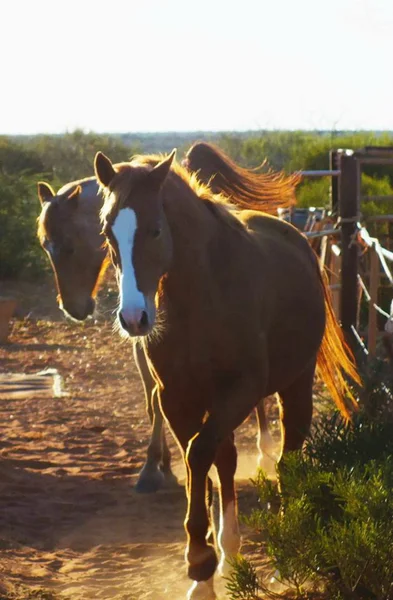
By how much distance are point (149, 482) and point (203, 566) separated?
2272 millimetres

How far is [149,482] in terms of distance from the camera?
6762 millimetres

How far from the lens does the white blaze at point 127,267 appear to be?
13.2ft

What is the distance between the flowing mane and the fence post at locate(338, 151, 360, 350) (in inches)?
19.3

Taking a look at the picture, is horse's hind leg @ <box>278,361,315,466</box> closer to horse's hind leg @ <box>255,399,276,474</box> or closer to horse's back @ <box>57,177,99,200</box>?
horse's hind leg @ <box>255,399,276,474</box>

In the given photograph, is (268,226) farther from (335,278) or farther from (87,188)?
(335,278)

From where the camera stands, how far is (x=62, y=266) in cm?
711

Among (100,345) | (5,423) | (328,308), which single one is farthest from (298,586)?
(100,345)

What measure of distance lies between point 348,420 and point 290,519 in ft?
3.91

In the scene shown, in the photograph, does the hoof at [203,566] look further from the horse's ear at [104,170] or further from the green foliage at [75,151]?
the green foliage at [75,151]

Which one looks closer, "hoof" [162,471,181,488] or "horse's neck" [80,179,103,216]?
"hoof" [162,471,181,488]

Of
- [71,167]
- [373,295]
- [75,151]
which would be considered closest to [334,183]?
[373,295]

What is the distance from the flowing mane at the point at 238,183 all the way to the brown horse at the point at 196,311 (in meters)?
2.02

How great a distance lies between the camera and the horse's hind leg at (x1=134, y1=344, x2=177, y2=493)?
674 centimetres

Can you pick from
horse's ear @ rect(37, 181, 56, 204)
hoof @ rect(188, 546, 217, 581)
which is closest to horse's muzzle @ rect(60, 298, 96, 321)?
horse's ear @ rect(37, 181, 56, 204)
